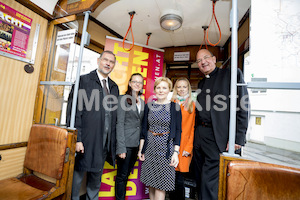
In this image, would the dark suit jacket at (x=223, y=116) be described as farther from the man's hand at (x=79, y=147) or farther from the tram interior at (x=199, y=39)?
Result: the man's hand at (x=79, y=147)

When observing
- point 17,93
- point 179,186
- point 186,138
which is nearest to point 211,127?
point 186,138

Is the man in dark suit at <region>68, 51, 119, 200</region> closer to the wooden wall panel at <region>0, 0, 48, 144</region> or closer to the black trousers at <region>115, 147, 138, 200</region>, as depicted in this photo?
the black trousers at <region>115, 147, 138, 200</region>

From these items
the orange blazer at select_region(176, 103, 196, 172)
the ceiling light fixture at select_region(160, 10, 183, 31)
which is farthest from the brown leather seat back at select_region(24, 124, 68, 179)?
the ceiling light fixture at select_region(160, 10, 183, 31)

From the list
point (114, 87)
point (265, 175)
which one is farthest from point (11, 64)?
point (265, 175)

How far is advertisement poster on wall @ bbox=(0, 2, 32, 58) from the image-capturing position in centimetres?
129

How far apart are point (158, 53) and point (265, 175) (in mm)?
2349

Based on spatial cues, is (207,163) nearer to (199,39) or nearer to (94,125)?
(94,125)

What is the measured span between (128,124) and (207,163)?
97cm

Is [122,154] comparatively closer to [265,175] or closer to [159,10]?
[265,175]

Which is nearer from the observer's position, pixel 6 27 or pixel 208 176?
pixel 6 27

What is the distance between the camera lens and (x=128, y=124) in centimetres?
177

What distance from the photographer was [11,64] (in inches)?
53.1

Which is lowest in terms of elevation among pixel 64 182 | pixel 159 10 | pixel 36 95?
pixel 64 182

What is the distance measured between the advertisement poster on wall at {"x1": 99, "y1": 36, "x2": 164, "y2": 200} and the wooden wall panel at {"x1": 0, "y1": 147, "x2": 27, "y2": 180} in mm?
965
